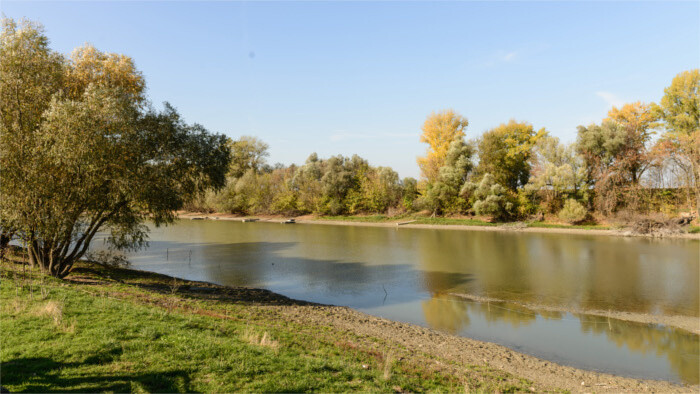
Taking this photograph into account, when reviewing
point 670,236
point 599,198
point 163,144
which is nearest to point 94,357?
point 163,144

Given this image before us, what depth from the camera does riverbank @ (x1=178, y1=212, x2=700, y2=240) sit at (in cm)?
4094

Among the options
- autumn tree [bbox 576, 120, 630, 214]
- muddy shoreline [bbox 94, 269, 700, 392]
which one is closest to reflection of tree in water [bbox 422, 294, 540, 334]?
muddy shoreline [bbox 94, 269, 700, 392]

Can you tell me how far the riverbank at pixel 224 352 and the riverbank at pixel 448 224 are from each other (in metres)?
36.7

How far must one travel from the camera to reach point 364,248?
115 feet

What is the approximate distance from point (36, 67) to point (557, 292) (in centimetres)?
2691

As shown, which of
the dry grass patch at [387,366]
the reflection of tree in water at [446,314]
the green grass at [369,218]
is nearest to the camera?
the dry grass patch at [387,366]

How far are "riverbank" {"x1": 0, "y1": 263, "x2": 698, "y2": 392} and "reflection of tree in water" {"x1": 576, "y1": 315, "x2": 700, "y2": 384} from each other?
207 centimetres

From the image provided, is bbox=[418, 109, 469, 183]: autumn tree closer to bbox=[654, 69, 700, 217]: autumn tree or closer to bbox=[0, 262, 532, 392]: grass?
bbox=[654, 69, 700, 217]: autumn tree

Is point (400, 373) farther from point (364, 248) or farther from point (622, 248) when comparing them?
point (622, 248)

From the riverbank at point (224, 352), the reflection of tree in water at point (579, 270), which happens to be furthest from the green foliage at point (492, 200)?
the riverbank at point (224, 352)

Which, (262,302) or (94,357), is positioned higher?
(94,357)

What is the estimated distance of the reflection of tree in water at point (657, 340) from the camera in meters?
11.3

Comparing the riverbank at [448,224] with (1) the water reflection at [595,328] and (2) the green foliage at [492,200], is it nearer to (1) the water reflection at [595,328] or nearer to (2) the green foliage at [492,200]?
(2) the green foliage at [492,200]

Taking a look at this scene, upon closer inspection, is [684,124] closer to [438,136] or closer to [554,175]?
[554,175]
